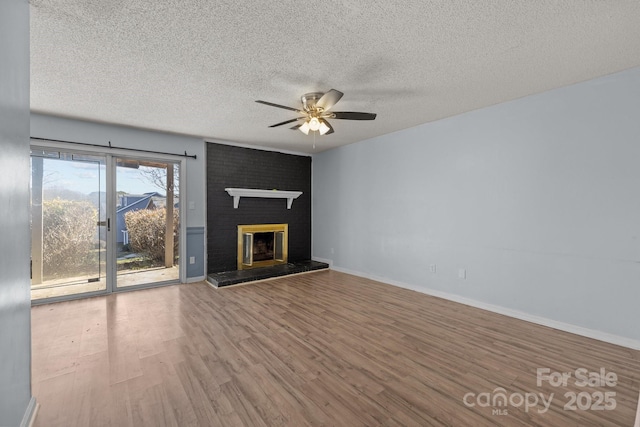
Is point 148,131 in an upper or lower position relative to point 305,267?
upper

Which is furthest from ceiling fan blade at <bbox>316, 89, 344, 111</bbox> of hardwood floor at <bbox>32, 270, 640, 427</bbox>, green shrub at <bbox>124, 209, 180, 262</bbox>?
green shrub at <bbox>124, 209, 180, 262</bbox>

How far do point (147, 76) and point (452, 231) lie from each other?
4011mm

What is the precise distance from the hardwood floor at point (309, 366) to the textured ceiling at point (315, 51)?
2516 mm

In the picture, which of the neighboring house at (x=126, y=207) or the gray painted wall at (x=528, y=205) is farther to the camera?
the neighboring house at (x=126, y=207)

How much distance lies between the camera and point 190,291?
4066mm

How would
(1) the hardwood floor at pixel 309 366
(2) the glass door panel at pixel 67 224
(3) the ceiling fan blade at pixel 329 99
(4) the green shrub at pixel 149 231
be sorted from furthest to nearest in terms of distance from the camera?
1. (4) the green shrub at pixel 149 231
2. (2) the glass door panel at pixel 67 224
3. (3) the ceiling fan blade at pixel 329 99
4. (1) the hardwood floor at pixel 309 366

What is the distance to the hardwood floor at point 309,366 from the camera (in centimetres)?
162

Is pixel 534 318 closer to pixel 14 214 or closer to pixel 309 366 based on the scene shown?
pixel 309 366

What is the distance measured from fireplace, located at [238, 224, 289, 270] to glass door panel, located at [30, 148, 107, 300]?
2114 mm

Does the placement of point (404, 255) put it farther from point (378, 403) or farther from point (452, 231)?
point (378, 403)

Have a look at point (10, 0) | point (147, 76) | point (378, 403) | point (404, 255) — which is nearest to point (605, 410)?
point (378, 403)

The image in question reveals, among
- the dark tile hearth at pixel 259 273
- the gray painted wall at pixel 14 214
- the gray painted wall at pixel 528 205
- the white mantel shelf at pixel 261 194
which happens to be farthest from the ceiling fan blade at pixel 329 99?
the dark tile hearth at pixel 259 273

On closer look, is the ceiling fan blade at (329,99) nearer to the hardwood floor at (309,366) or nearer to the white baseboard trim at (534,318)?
the hardwood floor at (309,366)

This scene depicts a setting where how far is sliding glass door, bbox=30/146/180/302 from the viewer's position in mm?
3551
